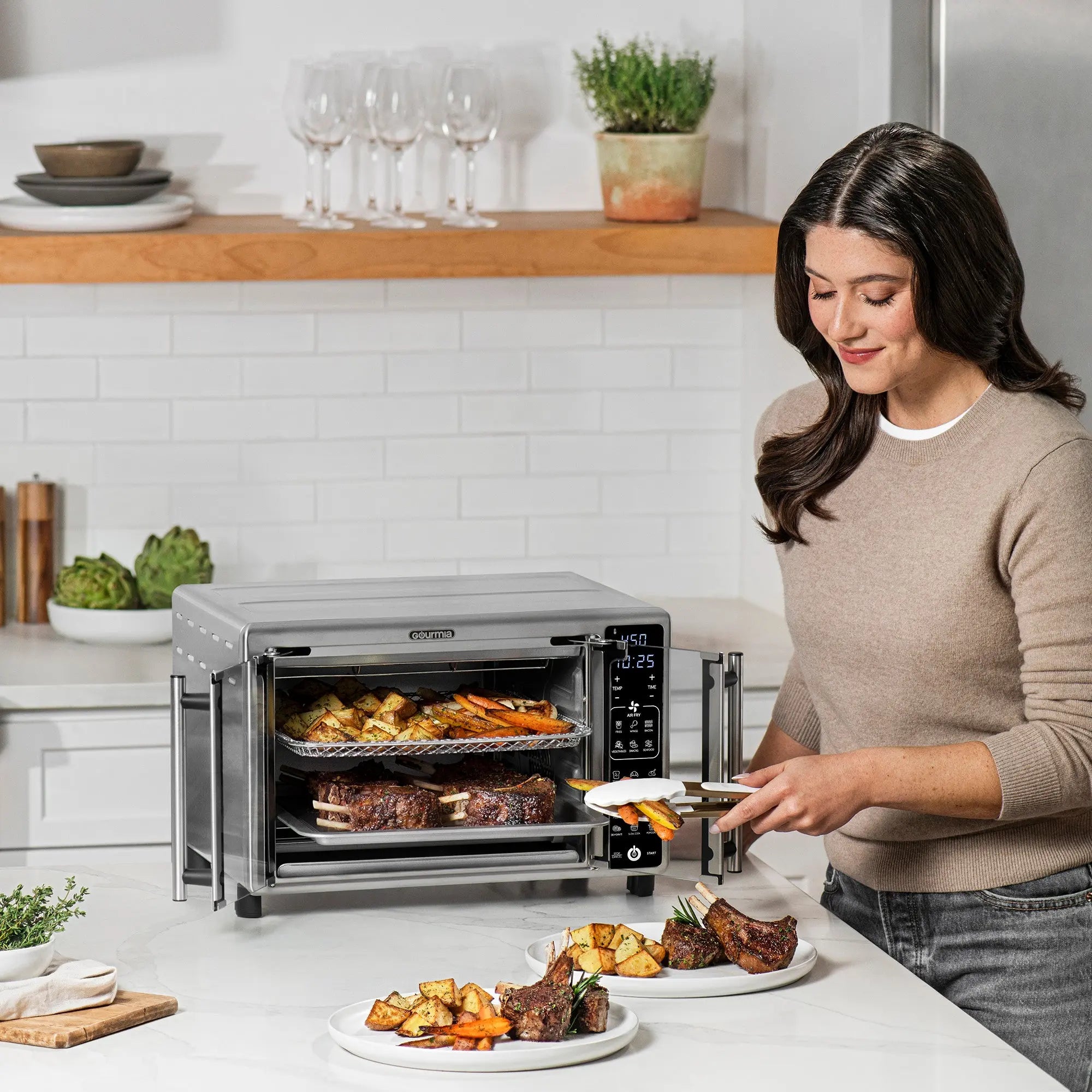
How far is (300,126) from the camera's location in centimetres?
294

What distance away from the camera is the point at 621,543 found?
336cm

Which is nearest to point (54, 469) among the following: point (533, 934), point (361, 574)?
point (361, 574)

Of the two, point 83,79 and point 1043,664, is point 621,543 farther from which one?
point 1043,664

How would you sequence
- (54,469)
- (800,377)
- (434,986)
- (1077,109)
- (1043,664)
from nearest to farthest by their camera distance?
(434,986) → (1043,664) → (1077,109) → (800,377) → (54,469)

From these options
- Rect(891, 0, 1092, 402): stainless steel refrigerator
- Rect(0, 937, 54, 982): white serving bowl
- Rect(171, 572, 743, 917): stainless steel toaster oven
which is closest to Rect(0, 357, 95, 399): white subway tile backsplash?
Rect(171, 572, 743, 917): stainless steel toaster oven

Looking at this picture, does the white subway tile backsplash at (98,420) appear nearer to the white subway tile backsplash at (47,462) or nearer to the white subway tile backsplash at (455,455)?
the white subway tile backsplash at (47,462)

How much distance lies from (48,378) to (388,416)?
0.64 meters

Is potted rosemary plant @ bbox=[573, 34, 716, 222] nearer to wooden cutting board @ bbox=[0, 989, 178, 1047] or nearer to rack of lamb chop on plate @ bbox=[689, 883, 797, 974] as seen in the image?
rack of lamb chop on plate @ bbox=[689, 883, 797, 974]

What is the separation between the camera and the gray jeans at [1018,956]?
1617 mm

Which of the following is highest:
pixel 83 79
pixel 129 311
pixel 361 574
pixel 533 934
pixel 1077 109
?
pixel 83 79

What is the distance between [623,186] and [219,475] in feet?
3.10

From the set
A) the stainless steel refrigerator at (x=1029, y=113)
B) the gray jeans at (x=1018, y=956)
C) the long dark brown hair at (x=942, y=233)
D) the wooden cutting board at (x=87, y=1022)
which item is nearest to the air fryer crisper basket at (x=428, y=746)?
the wooden cutting board at (x=87, y=1022)

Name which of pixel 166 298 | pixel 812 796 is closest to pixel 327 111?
pixel 166 298

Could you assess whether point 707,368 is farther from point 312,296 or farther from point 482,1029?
point 482,1029
